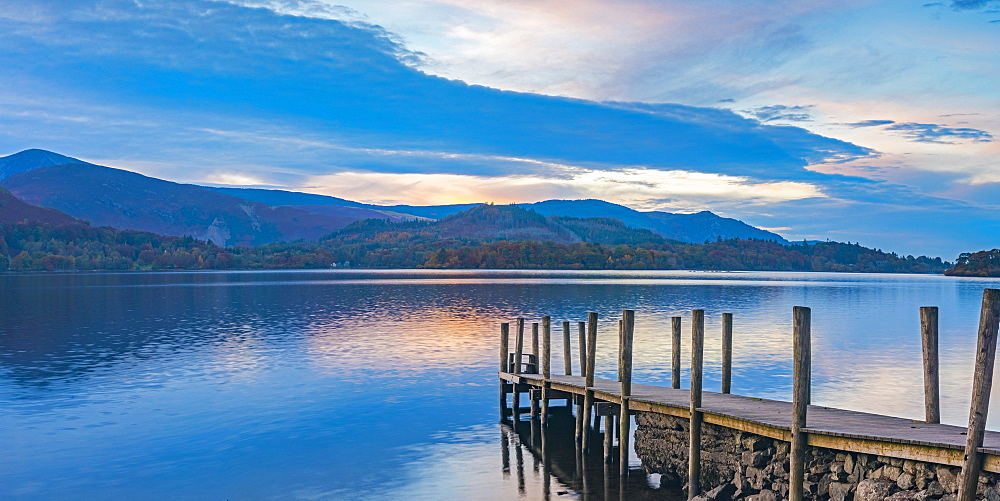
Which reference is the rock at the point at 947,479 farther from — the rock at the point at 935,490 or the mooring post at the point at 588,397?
the mooring post at the point at 588,397

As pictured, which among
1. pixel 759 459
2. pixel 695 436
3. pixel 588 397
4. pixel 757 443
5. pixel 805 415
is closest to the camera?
pixel 805 415

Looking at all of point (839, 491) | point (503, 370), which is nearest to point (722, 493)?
point (839, 491)

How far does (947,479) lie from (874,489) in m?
1.15

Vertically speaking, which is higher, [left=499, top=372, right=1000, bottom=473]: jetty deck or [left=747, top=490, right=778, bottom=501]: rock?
[left=499, top=372, right=1000, bottom=473]: jetty deck

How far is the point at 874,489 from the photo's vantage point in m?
12.9

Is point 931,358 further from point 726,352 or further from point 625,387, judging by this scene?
point 625,387

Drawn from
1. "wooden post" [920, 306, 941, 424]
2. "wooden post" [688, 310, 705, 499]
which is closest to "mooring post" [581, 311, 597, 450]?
"wooden post" [688, 310, 705, 499]

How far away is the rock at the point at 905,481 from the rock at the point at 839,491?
1.13m

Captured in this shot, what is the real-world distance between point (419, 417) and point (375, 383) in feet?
25.6

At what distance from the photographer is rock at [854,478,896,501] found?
12.7 meters

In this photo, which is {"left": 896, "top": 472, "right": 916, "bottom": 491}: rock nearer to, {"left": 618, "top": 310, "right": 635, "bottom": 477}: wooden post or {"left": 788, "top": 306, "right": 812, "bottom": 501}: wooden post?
{"left": 788, "top": 306, "right": 812, "bottom": 501}: wooden post

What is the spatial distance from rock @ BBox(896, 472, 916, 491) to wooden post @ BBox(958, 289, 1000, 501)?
0.99m

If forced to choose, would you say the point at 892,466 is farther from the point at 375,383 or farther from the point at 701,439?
the point at 375,383

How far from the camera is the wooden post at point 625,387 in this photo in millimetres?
18641
